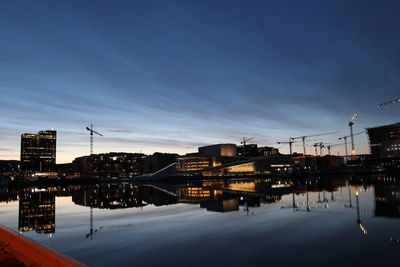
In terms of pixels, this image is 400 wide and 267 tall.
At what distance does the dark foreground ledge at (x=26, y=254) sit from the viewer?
8.83m

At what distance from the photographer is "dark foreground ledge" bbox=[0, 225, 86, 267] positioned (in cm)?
883

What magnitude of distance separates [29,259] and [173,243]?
458 inches

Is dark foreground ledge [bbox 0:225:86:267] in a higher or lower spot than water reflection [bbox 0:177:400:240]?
higher

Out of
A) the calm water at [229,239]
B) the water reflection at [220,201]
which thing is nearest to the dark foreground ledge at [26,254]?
the calm water at [229,239]

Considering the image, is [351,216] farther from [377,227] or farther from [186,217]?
[186,217]

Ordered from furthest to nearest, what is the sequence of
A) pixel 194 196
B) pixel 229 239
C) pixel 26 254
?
pixel 194 196 < pixel 229 239 < pixel 26 254

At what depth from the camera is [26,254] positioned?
37.0 ft

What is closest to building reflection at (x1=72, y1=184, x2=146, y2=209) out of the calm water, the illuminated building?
the illuminated building

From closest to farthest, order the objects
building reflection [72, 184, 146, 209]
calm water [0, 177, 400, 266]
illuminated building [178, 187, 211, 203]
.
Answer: calm water [0, 177, 400, 266]
building reflection [72, 184, 146, 209]
illuminated building [178, 187, 211, 203]

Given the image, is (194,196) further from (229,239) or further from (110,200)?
(229,239)

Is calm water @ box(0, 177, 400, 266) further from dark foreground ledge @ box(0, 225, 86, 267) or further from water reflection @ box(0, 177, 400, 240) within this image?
dark foreground ledge @ box(0, 225, 86, 267)

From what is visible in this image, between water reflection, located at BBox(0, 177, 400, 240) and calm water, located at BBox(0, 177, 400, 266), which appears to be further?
water reflection, located at BBox(0, 177, 400, 240)

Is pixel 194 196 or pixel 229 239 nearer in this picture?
pixel 229 239

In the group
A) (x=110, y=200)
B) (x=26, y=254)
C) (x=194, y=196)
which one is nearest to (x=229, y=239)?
(x=26, y=254)
